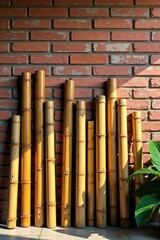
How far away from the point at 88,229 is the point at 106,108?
2.65ft

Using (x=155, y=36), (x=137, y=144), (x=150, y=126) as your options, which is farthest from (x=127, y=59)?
(x=137, y=144)

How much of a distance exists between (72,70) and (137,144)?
26.6 inches

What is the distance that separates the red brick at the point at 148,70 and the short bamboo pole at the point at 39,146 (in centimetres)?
65

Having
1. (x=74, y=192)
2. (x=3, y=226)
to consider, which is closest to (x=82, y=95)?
(x=74, y=192)

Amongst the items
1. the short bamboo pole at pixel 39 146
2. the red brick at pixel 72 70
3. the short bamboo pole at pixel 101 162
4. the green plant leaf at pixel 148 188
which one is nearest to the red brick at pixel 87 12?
the red brick at pixel 72 70

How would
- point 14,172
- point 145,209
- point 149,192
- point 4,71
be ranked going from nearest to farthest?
point 145,209, point 149,192, point 14,172, point 4,71

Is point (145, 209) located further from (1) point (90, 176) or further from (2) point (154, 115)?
(2) point (154, 115)

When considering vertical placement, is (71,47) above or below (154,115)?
above

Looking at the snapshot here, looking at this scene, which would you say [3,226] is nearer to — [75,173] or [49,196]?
[49,196]

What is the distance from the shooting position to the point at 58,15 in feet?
6.95

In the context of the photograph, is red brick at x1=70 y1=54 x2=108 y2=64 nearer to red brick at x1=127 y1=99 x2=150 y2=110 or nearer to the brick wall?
the brick wall

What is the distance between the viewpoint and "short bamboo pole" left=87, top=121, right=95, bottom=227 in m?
2.01

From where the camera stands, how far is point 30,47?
2.11m

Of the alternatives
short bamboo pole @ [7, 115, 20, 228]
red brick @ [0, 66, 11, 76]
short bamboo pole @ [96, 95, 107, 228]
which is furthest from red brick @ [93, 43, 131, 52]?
short bamboo pole @ [7, 115, 20, 228]
